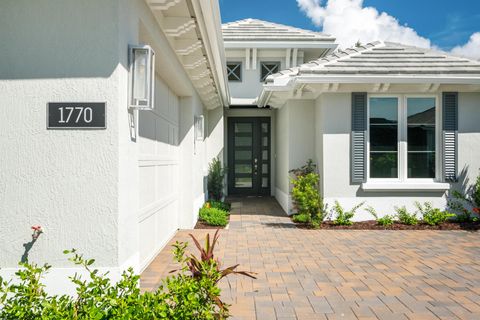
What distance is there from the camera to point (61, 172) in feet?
10.8

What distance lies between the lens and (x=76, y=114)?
10.9ft

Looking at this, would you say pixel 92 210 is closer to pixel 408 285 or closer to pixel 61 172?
pixel 61 172

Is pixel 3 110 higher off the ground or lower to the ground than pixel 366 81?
lower

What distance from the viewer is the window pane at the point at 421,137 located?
8.83 meters

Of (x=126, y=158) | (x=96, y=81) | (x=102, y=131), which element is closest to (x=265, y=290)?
(x=126, y=158)

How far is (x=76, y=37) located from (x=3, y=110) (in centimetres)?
85

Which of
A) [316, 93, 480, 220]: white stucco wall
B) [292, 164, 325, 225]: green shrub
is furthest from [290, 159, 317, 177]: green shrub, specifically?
[292, 164, 325, 225]: green shrub

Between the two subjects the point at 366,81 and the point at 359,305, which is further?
the point at 366,81

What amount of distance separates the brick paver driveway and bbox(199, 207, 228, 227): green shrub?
18.8 inches

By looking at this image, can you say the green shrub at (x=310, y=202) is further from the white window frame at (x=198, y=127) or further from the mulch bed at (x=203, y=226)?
the white window frame at (x=198, y=127)

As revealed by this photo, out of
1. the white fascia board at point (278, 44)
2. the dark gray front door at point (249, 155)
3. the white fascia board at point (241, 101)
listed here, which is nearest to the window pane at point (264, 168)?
the dark gray front door at point (249, 155)

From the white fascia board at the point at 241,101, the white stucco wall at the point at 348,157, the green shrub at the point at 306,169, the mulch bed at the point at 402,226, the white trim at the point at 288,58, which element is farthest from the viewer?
the white trim at the point at 288,58

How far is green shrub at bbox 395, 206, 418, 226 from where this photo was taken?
8436 millimetres

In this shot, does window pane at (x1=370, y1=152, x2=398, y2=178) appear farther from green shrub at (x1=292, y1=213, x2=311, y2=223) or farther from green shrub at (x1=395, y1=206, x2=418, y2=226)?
green shrub at (x1=292, y1=213, x2=311, y2=223)
